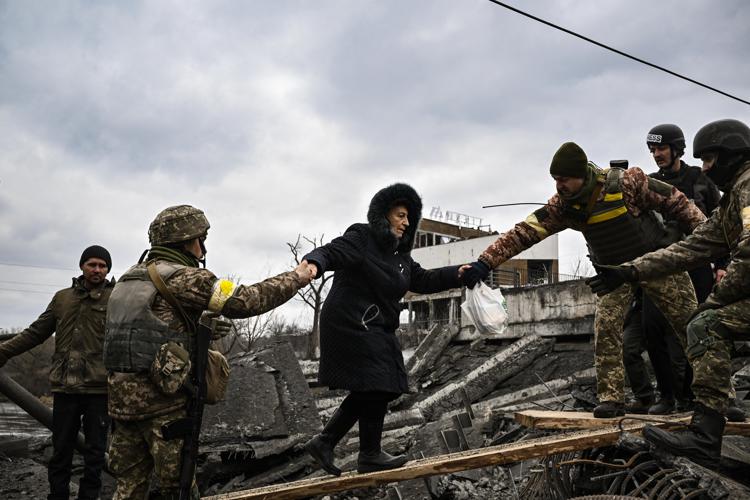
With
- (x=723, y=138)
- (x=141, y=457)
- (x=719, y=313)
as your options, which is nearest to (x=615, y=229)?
(x=723, y=138)

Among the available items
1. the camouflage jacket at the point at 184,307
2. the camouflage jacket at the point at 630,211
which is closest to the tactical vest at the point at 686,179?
the camouflage jacket at the point at 630,211

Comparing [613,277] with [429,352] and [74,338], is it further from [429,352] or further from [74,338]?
[429,352]

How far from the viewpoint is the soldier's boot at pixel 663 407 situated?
498 cm

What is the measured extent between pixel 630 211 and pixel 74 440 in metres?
4.72

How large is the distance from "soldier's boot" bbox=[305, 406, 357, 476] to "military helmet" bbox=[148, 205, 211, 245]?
4.76 ft

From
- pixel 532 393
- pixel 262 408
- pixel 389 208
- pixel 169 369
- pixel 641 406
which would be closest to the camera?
pixel 169 369

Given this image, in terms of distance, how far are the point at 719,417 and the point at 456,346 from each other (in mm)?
9044

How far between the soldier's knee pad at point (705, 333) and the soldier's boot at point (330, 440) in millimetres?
2064

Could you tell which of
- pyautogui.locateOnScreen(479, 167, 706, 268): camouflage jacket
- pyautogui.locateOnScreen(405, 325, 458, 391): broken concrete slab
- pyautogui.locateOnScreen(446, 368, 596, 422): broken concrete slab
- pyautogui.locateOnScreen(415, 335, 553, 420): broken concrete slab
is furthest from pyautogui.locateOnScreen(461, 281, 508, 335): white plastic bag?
pyautogui.locateOnScreen(405, 325, 458, 391): broken concrete slab

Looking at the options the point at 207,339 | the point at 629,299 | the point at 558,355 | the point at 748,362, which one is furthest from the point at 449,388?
the point at 207,339

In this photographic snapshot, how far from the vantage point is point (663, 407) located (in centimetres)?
504

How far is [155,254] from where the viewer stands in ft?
11.5

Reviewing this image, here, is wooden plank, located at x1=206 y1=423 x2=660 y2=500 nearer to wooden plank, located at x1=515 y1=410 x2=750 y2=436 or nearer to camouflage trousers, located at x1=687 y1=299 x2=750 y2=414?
wooden plank, located at x1=515 y1=410 x2=750 y2=436

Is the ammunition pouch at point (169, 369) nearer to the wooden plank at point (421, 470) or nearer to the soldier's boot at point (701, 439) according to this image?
the wooden plank at point (421, 470)
